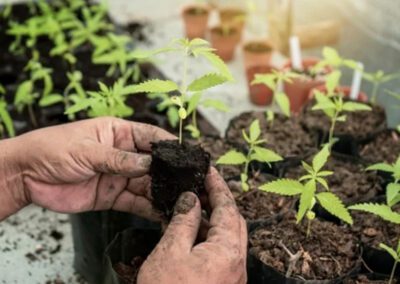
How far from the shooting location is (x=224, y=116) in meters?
2.71

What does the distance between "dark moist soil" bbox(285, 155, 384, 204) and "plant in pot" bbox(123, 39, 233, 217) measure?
24.1 inches

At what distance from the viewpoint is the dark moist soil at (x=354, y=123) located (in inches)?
89.7

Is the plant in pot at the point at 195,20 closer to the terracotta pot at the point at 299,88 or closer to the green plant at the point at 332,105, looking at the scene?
the terracotta pot at the point at 299,88

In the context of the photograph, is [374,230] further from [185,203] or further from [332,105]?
[185,203]

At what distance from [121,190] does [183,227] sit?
0.43 metres

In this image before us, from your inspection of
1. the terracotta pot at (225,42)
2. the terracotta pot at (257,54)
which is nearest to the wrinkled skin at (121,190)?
the terracotta pot at (257,54)

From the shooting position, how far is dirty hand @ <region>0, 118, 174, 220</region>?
1.56 m

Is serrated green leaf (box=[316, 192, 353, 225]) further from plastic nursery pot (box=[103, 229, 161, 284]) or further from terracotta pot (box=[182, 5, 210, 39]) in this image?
terracotta pot (box=[182, 5, 210, 39])

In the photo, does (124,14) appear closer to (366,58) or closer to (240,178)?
(366,58)

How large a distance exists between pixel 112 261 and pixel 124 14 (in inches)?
96.1

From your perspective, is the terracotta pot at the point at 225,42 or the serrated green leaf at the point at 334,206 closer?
the serrated green leaf at the point at 334,206

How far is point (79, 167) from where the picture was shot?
1.58 metres

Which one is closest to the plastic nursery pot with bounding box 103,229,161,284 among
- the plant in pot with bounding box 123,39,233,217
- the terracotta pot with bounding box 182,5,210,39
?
the plant in pot with bounding box 123,39,233,217

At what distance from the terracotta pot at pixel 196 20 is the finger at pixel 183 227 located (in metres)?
2.13
